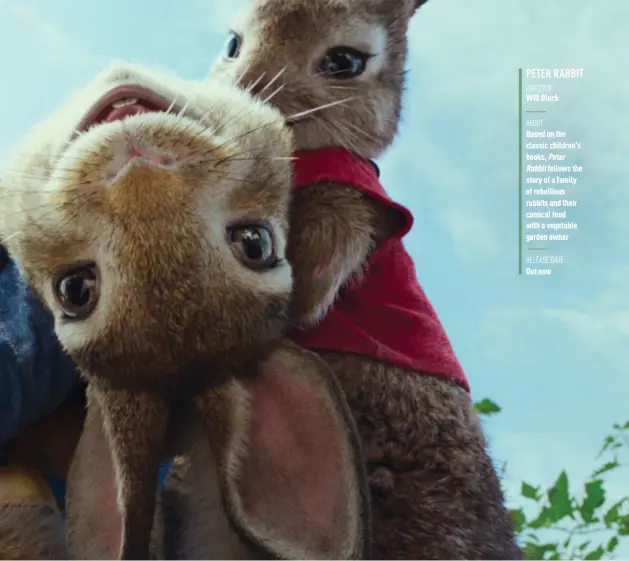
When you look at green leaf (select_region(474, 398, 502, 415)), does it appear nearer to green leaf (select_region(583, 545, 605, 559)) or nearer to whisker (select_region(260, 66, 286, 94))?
green leaf (select_region(583, 545, 605, 559))

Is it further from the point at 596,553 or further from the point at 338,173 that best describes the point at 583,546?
the point at 338,173

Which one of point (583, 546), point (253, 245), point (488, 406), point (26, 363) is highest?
point (253, 245)

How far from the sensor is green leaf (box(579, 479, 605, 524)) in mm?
1355

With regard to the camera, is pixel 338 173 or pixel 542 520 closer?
pixel 338 173

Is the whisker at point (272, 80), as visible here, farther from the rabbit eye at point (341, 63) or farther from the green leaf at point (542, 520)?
the green leaf at point (542, 520)

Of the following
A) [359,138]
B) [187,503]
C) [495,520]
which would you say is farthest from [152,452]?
[359,138]

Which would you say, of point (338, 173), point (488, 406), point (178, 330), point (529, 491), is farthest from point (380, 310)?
point (529, 491)

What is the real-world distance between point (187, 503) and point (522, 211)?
65 centimetres

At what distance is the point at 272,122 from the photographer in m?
0.92

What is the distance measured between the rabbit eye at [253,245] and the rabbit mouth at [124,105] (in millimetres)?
145

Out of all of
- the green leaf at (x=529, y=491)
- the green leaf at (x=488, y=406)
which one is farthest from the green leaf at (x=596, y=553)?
the green leaf at (x=488, y=406)

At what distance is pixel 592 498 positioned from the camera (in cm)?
136

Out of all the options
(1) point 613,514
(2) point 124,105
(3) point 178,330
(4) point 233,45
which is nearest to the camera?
(3) point 178,330

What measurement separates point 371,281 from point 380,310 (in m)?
0.04
